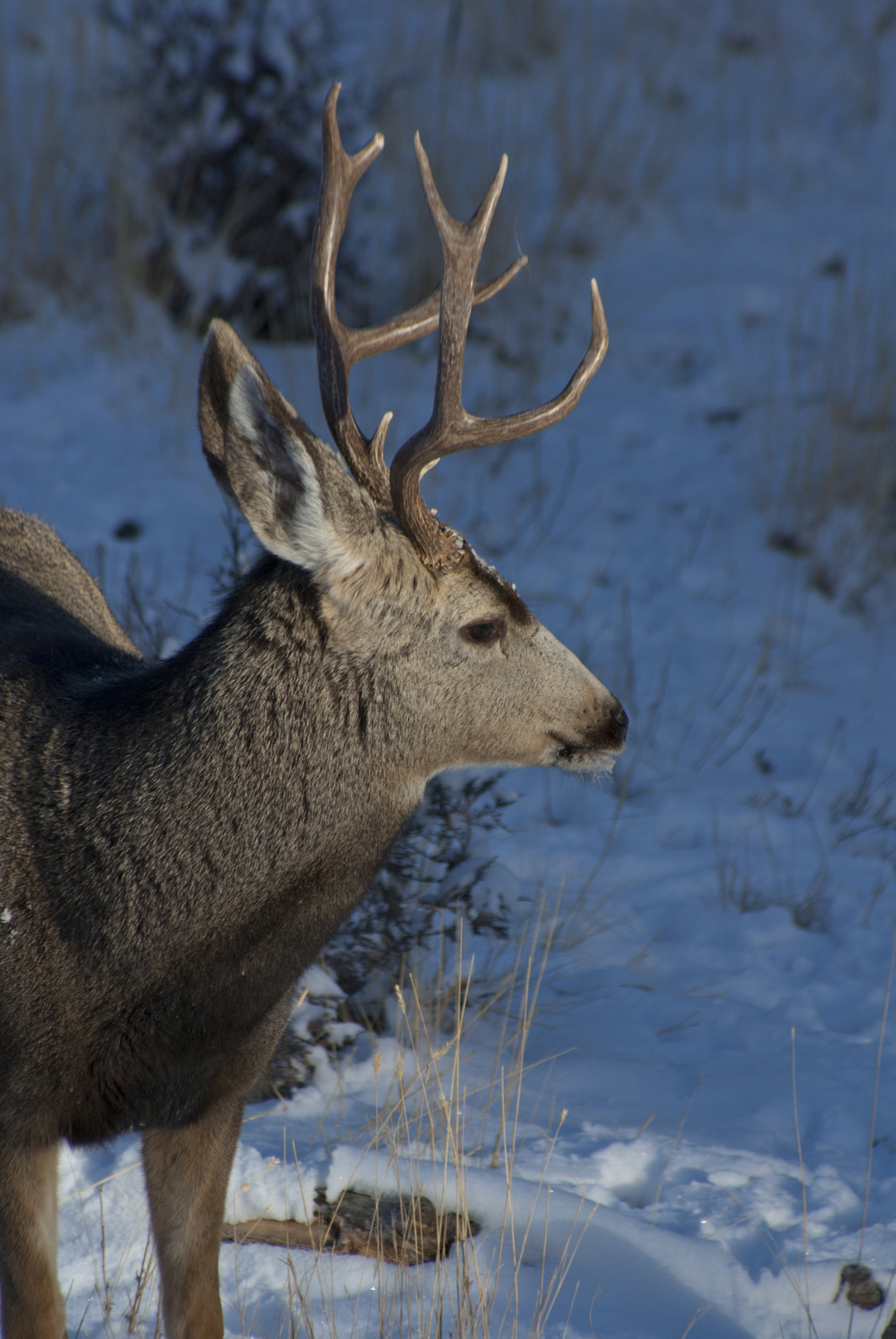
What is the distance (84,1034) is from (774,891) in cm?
311

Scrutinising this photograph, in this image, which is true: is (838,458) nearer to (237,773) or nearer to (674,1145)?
(674,1145)

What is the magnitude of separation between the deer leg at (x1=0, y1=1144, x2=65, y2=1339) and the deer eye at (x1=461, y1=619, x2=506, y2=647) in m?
1.34

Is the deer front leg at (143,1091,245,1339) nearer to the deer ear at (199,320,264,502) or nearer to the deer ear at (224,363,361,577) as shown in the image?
the deer ear at (224,363,361,577)

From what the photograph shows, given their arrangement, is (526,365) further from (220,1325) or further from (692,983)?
(220,1325)

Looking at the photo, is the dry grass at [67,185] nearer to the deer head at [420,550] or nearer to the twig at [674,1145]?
the deer head at [420,550]

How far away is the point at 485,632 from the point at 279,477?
60cm

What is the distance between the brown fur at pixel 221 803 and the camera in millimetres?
2508

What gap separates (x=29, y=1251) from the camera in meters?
2.60

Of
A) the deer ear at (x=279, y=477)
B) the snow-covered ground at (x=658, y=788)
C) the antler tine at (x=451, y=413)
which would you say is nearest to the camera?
the deer ear at (x=279, y=477)

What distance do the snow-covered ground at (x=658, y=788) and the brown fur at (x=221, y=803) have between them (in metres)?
0.54

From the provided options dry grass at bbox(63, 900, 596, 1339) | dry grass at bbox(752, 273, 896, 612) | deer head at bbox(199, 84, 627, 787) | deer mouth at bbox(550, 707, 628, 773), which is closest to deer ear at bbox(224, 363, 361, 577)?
deer head at bbox(199, 84, 627, 787)

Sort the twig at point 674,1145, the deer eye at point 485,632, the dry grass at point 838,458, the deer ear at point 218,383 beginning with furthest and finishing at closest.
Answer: the dry grass at point 838,458, the twig at point 674,1145, the deer eye at point 485,632, the deer ear at point 218,383

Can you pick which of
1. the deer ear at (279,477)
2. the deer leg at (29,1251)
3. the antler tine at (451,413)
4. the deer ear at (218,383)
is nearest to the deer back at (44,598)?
the deer ear at (218,383)

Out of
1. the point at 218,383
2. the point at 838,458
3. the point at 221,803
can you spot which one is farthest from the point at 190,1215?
the point at 838,458
